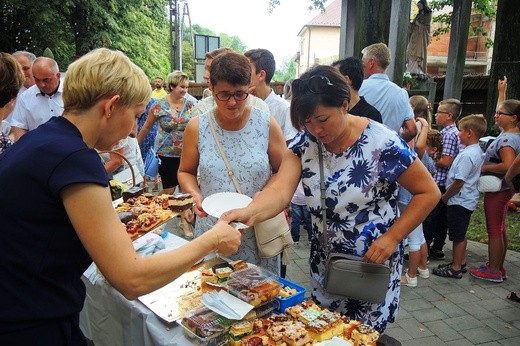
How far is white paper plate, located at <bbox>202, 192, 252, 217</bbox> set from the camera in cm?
186

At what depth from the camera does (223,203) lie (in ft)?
6.33

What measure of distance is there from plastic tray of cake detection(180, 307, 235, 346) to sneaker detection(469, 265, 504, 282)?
379cm

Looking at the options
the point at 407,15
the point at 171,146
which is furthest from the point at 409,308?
the point at 407,15

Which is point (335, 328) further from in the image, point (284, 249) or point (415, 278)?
point (415, 278)

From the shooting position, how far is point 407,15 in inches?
282

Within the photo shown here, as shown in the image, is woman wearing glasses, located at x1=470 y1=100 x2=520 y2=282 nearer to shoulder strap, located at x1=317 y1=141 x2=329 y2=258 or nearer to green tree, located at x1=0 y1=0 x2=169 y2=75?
shoulder strap, located at x1=317 y1=141 x2=329 y2=258

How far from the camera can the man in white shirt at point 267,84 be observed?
12.1 ft

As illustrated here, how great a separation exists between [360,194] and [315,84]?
0.52 m

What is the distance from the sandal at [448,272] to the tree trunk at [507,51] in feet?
17.4

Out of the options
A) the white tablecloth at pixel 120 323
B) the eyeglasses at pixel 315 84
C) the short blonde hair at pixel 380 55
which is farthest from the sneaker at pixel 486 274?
the white tablecloth at pixel 120 323

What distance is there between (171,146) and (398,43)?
4.63m

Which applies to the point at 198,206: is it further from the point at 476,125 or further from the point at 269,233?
the point at 476,125

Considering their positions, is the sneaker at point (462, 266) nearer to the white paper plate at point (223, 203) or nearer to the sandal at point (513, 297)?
the sandal at point (513, 297)

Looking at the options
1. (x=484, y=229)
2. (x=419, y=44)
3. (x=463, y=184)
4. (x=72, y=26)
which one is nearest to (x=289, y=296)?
(x=463, y=184)
